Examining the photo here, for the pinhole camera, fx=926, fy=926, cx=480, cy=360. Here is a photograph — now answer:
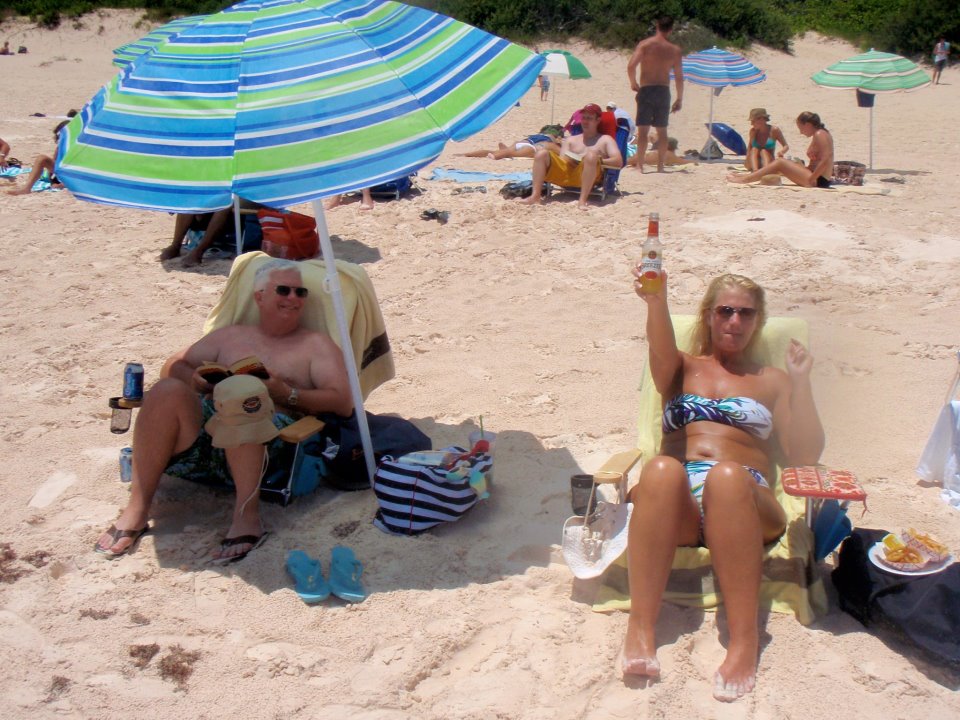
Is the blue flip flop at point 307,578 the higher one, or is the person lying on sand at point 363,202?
the person lying on sand at point 363,202

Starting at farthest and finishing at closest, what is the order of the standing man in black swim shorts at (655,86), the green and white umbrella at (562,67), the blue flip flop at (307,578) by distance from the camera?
the green and white umbrella at (562,67), the standing man in black swim shorts at (655,86), the blue flip flop at (307,578)

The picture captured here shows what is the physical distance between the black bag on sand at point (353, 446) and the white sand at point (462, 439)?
0.09m

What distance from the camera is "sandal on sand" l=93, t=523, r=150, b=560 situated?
341 centimetres

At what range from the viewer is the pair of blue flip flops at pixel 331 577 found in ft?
10.3

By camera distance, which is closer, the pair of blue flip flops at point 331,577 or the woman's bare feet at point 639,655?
the woman's bare feet at point 639,655

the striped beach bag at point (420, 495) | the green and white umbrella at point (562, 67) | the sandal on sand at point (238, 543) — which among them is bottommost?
the sandal on sand at point (238, 543)

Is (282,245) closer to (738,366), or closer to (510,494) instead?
(510,494)

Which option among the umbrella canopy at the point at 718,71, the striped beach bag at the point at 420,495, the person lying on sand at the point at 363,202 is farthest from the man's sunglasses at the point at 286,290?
the umbrella canopy at the point at 718,71

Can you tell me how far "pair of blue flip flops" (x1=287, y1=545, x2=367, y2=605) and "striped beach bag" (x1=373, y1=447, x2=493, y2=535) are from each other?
0.89 ft

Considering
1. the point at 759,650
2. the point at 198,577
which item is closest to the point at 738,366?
the point at 759,650

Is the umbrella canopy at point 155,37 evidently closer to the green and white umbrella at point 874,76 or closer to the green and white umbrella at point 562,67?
the green and white umbrella at point 562,67

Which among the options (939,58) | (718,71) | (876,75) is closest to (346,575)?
(876,75)

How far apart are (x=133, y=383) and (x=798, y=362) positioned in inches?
99.3

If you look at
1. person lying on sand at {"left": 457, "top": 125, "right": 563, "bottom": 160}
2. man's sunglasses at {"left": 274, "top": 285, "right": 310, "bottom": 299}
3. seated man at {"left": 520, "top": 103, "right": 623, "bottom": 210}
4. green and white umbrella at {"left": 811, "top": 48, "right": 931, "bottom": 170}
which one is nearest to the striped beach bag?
man's sunglasses at {"left": 274, "top": 285, "right": 310, "bottom": 299}
